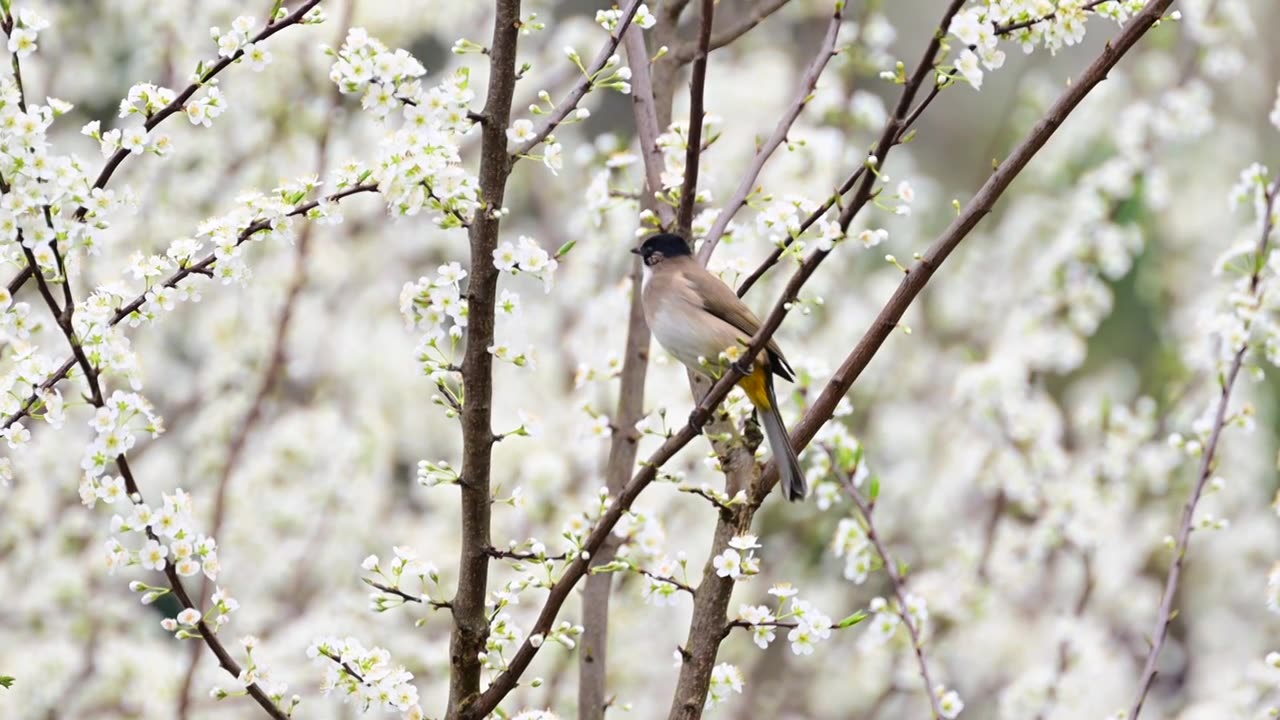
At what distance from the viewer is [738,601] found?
19.7ft

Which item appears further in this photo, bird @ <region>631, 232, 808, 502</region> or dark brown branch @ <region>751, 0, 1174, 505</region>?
bird @ <region>631, 232, 808, 502</region>

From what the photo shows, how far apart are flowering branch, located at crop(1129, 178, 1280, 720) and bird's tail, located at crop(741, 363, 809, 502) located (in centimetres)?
77

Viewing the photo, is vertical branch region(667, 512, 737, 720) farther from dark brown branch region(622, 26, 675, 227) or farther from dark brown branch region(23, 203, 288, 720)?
dark brown branch region(622, 26, 675, 227)

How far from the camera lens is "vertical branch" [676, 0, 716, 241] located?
2.20 meters

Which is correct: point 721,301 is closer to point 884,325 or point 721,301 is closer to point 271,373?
point 884,325

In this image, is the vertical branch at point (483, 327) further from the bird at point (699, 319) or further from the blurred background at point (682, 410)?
the blurred background at point (682, 410)

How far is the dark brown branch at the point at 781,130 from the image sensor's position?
8.01ft

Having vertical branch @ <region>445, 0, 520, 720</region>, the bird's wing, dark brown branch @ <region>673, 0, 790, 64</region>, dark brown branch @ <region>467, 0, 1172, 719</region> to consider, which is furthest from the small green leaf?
dark brown branch @ <region>673, 0, 790, 64</region>

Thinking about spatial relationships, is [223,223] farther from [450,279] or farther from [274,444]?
[274,444]

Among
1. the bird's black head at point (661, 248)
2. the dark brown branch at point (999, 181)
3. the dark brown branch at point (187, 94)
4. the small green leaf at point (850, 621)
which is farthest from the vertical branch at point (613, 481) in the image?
the dark brown branch at point (187, 94)

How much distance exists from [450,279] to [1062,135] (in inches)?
178

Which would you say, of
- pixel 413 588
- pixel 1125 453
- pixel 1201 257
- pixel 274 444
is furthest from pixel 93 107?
pixel 1201 257

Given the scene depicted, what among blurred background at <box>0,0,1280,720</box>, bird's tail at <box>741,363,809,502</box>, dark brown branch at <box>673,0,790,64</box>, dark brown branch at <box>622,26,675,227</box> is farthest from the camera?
blurred background at <box>0,0,1280,720</box>

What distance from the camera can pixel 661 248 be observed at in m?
3.11
